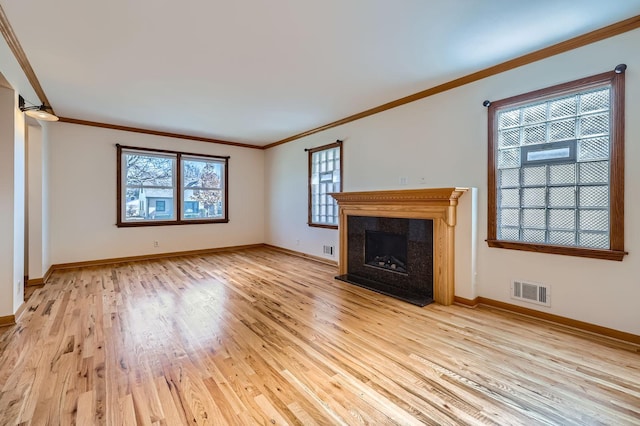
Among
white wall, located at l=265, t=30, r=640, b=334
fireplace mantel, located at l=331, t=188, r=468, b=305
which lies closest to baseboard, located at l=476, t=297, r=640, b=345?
white wall, located at l=265, t=30, r=640, b=334

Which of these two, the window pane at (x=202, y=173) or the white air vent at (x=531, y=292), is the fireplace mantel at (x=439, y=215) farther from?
the window pane at (x=202, y=173)

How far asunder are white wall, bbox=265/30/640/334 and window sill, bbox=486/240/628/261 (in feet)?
0.18

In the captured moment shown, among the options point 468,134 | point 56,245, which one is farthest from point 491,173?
point 56,245

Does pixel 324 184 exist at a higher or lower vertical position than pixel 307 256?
higher

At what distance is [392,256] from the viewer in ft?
13.6

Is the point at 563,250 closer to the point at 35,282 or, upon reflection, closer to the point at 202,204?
the point at 202,204

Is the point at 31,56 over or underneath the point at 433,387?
over

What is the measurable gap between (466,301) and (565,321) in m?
0.87

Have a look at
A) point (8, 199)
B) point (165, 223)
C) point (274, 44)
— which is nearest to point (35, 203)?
point (8, 199)

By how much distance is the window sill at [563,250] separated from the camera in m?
2.50

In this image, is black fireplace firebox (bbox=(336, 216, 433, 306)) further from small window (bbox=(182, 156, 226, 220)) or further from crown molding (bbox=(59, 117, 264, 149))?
crown molding (bbox=(59, 117, 264, 149))

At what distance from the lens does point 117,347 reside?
2400mm

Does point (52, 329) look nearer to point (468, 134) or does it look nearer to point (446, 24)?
point (446, 24)

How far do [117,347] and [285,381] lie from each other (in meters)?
1.50
